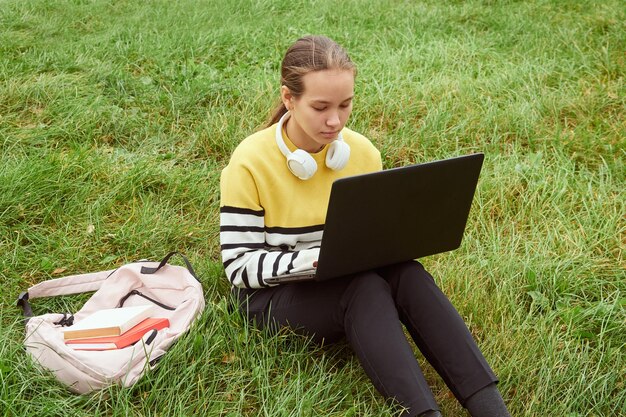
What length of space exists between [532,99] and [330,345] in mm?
2860

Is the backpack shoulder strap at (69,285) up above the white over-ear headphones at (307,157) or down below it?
below

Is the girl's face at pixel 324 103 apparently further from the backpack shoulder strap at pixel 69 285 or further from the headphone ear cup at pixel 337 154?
the backpack shoulder strap at pixel 69 285

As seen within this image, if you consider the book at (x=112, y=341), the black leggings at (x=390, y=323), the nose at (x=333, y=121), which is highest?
the nose at (x=333, y=121)

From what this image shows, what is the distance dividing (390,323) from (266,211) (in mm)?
678

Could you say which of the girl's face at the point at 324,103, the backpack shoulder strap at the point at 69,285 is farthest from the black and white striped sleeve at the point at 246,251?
the backpack shoulder strap at the point at 69,285

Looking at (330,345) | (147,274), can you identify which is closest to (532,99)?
(330,345)

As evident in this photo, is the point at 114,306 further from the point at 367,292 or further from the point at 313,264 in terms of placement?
the point at 367,292

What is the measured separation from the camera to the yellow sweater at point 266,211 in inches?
104

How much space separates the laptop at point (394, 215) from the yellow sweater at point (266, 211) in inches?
5.3

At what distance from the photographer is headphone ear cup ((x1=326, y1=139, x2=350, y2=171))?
2.75 metres

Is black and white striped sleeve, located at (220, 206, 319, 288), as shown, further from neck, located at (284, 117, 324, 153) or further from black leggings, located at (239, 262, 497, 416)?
neck, located at (284, 117, 324, 153)

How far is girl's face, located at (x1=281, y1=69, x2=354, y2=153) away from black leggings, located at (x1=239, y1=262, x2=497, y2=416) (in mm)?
579

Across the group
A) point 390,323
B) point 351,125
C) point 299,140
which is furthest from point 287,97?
point 351,125

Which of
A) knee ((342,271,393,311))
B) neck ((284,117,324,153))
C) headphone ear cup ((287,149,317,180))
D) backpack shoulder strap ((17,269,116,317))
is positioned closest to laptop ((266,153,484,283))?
knee ((342,271,393,311))
